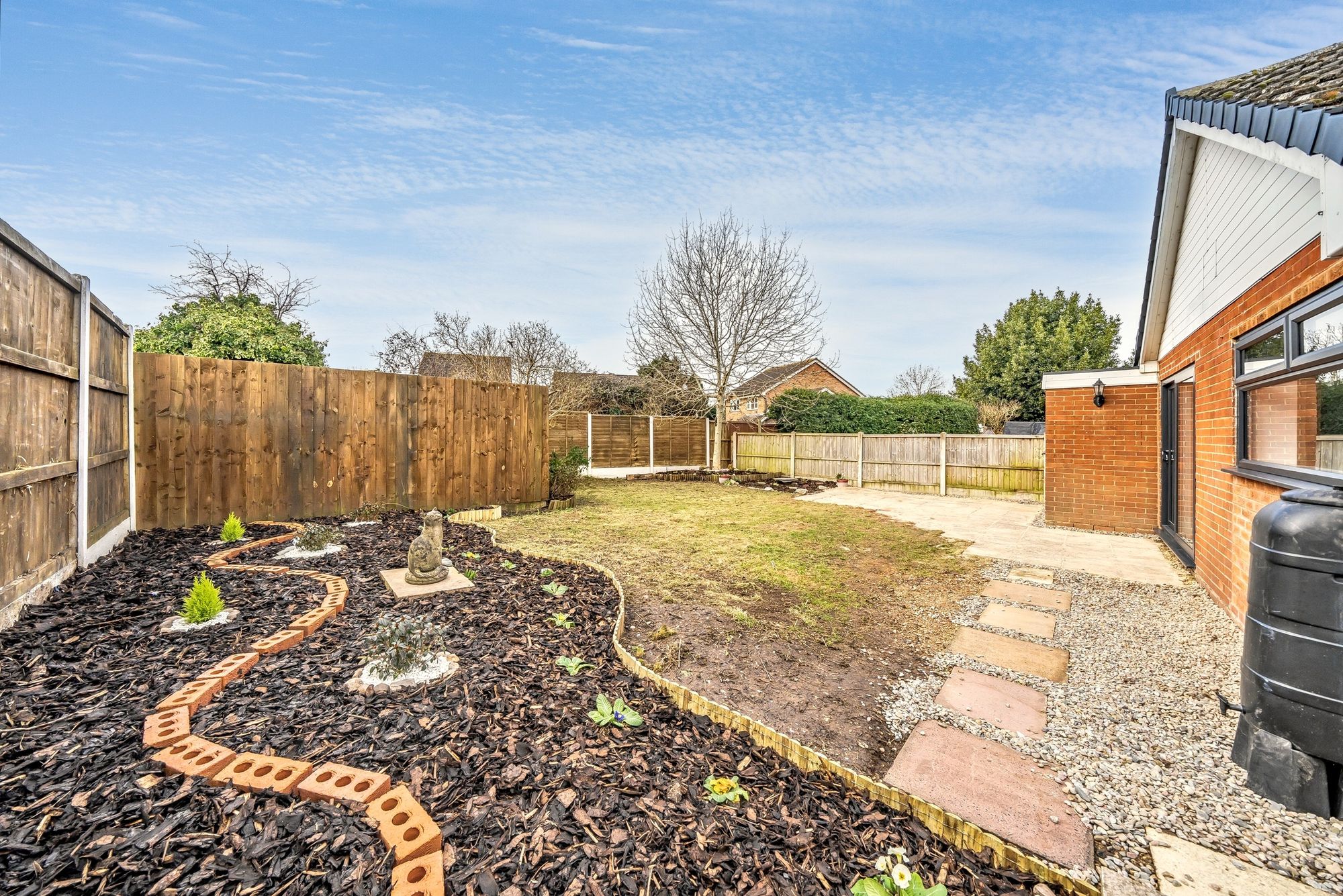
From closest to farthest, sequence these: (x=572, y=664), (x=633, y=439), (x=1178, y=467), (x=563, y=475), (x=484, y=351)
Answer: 1. (x=572, y=664)
2. (x=1178, y=467)
3. (x=563, y=475)
4. (x=633, y=439)
5. (x=484, y=351)

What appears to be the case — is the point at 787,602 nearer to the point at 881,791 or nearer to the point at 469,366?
the point at 881,791

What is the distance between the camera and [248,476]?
5.66m

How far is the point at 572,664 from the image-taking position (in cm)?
256

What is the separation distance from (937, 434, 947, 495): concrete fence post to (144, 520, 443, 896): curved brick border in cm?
1187

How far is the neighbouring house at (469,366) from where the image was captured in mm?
17516

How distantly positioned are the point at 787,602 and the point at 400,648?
2740mm

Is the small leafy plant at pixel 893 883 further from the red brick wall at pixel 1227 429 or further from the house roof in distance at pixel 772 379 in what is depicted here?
the house roof in distance at pixel 772 379

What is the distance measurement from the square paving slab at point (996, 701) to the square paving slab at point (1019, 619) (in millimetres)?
944

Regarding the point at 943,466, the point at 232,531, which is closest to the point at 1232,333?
the point at 943,466

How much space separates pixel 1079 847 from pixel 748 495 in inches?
364

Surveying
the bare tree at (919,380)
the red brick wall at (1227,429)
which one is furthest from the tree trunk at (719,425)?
the bare tree at (919,380)

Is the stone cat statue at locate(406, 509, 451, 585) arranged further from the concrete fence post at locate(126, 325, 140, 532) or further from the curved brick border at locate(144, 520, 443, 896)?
the concrete fence post at locate(126, 325, 140, 532)

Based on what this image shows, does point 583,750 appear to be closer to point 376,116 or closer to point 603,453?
point 376,116

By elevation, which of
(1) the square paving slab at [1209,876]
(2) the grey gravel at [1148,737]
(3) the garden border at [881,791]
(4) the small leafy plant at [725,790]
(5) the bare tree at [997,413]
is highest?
(5) the bare tree at [997,413]
